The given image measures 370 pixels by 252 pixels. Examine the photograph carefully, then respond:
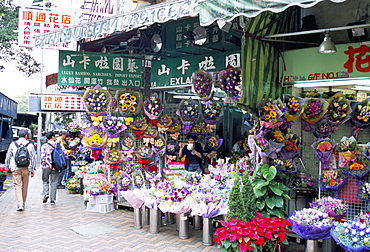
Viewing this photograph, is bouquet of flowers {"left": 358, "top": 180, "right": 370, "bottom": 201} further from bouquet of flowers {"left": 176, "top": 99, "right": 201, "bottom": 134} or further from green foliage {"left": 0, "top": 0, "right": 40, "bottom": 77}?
green foliage {"left": 0, "top": 0, "right": 40, "bottom": 77}

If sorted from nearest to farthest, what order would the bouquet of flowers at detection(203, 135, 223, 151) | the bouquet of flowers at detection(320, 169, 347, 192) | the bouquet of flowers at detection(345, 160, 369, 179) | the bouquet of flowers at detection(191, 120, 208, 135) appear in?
the bouquet of flowers at detection(345, 160, 369, 179) → the bouquet of flowers at detection(320, 169, 347, 192) → the bouquet of flowers at detection(191, 120, 208, 135) → the bouquet of flowers at detection(203, 135, 223, 151)

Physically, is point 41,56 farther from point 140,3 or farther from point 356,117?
point 356,117

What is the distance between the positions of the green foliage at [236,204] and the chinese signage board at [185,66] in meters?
3.36

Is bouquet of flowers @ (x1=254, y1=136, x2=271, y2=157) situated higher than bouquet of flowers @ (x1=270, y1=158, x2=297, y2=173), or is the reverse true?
bouquet of flowers @ (x1=254, y1=136, x2=271, y2=157)

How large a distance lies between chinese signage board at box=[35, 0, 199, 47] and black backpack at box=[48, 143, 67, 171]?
103 inches

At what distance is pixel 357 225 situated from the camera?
468 cm

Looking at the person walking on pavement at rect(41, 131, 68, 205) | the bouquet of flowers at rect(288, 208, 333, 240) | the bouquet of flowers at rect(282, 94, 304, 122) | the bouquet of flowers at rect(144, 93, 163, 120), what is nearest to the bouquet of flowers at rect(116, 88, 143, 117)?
the bouquet of flowers at rect(144, 93, 163, 120)

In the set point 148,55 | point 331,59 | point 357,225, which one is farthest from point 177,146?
point 357,225

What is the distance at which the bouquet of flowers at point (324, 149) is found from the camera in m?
6.23

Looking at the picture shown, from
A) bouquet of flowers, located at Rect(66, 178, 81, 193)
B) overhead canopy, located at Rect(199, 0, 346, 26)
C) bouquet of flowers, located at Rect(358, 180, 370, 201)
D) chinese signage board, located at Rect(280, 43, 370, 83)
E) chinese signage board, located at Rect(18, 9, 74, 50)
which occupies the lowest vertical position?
bouquet of flowers, located at Rect(66, 178, 81, 193)

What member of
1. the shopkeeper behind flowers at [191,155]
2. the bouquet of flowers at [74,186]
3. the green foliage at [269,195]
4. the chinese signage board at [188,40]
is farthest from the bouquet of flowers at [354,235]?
the bouquet of flowers at [74,186]

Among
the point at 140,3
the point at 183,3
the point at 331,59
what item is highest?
the point at 140,3

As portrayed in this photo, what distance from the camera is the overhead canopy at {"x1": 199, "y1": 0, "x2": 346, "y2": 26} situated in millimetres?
4426

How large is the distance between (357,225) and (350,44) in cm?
316
